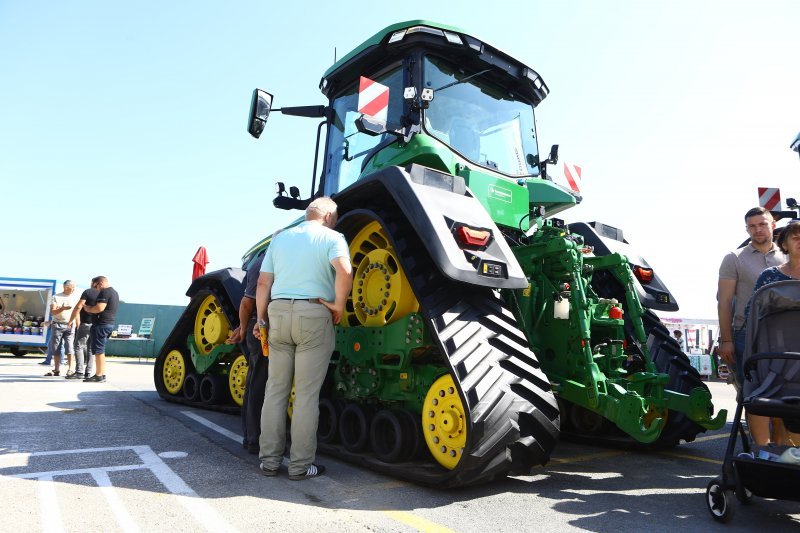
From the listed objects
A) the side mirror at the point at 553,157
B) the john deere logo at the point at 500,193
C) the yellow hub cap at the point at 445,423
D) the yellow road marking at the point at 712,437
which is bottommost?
the yellow road marking at the point at 712,437

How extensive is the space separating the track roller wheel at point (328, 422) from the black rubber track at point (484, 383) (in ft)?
1.97

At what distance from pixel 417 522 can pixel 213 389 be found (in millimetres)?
4208

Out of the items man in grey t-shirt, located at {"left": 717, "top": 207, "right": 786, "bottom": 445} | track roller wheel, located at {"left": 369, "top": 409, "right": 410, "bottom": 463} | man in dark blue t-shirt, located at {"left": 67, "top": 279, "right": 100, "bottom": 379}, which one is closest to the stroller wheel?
man in grey t-shirt, located at {"left": 717, "top": 207, "right": 786, "bottom": 445}

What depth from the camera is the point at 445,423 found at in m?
3.24

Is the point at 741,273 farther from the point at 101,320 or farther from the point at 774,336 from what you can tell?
the point at 101,320

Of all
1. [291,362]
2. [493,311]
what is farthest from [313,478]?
[493,311]

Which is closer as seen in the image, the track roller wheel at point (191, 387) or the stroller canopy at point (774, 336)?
the stroller canopy at point (774, 336)

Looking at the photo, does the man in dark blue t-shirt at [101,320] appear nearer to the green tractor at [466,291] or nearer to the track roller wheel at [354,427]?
the green tractor at [466,291]

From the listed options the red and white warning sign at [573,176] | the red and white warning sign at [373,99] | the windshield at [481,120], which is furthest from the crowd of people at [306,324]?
the red and white warning sign at [573,176]

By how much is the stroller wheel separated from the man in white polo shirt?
87.2 inches

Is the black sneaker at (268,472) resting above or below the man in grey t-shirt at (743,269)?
below

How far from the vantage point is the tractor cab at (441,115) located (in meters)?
4.18

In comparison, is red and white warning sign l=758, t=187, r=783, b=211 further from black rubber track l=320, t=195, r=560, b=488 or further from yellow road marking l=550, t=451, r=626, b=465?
black rubber track l=320, t=195, r=560, b=488

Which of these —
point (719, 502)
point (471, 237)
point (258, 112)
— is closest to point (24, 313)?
point (258, 112)
